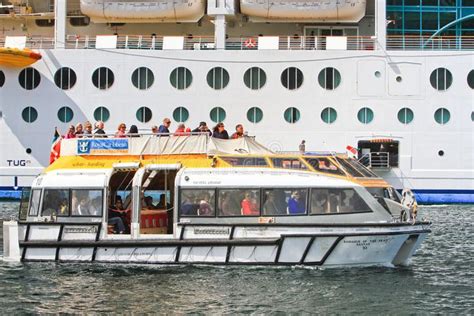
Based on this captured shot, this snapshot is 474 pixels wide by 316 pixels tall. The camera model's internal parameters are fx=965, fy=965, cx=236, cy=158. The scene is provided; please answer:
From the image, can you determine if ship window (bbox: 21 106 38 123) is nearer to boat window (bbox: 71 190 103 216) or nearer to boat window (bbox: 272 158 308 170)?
boat window (bbox: 71 190 103 216)

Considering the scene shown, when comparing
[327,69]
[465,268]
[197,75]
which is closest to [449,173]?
[327,69]

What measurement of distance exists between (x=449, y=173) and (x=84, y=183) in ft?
60.8

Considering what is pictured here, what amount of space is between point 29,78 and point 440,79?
607 inches

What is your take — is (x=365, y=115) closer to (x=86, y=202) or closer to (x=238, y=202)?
(x=238, y=202)

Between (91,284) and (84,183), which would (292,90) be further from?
(91,284)

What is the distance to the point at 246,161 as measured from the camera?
811 inches

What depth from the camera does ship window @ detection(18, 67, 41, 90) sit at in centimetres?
3628

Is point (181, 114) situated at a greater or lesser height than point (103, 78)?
lesser

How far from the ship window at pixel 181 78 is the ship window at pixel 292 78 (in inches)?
137

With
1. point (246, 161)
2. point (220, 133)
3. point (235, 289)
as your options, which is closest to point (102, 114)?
point (220, 133)

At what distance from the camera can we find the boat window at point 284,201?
65.3ft

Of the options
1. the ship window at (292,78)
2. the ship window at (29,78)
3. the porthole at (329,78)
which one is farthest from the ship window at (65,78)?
the porthole at (329,78)

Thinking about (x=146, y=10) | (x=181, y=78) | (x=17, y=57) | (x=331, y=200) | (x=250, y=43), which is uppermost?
(x=146, y=10)

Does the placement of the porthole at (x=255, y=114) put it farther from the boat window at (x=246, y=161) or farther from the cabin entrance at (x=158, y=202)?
the boat window at (x=246, y=161)
